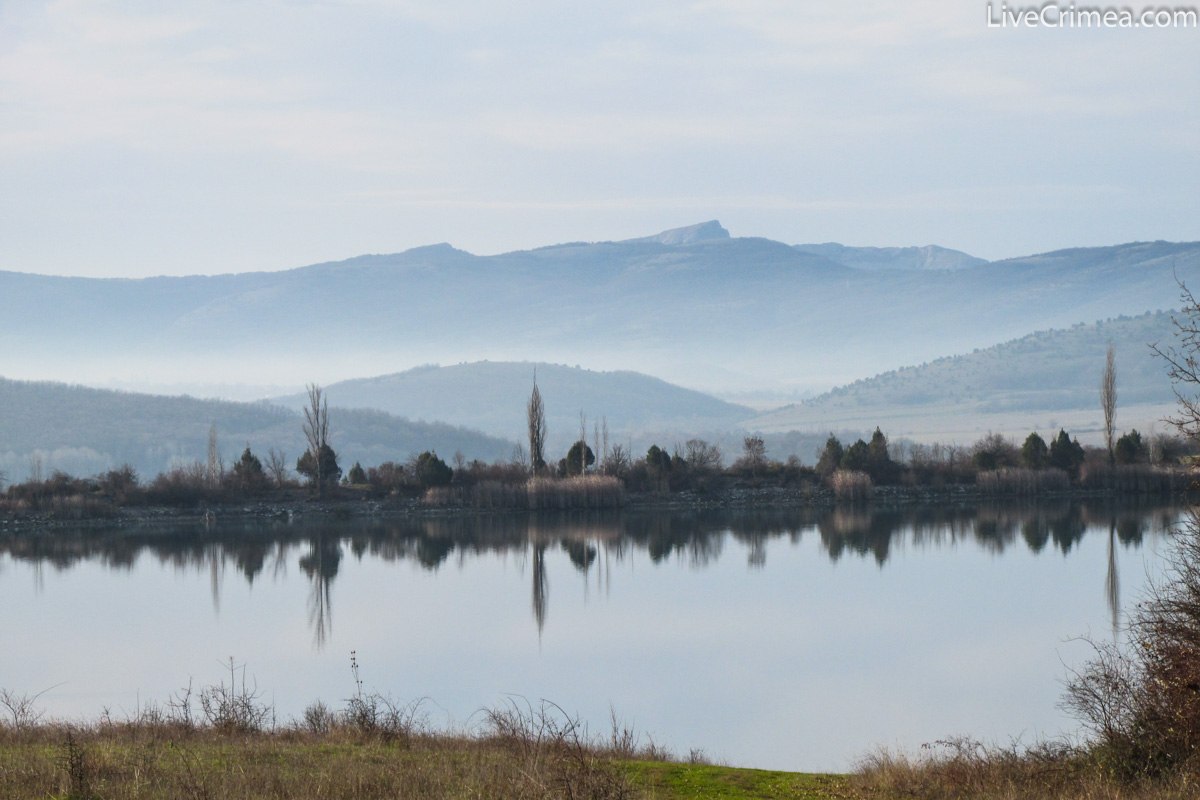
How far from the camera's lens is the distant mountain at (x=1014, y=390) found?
15825 centimetres

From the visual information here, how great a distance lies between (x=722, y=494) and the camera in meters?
48.2

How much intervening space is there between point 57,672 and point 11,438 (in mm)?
86620

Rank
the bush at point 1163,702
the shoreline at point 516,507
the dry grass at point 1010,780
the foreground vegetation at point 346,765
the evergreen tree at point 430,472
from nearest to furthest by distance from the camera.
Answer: the foreground vegetation at point 346,765
the dry grass at point 1010,780
the bush at point 1163,702
the shoreline at point 516,507
the evergreen tree at point 430,472

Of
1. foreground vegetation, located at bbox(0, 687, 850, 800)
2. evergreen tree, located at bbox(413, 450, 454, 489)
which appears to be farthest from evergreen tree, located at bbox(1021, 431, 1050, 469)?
foreground vegetation, located at bbox(0, 687, 850, 800)

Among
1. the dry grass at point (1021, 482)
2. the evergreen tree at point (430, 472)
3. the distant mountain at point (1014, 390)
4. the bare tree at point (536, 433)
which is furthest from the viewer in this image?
the distant mountain at point (1014, 390)

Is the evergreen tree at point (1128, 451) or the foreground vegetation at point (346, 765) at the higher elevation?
the evergreen tree at point (1128, 451)

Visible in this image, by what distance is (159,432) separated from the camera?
335 ft

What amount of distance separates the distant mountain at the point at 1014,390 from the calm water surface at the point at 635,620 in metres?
119

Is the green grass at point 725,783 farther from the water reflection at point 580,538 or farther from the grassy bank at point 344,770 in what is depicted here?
the water reflection at point 580,538

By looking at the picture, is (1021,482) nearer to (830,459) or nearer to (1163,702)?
(830,459)

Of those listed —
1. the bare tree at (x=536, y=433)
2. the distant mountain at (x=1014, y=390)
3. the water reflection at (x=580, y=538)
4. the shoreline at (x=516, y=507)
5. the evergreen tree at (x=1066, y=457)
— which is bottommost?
the water reflection at (x=580, y=538)

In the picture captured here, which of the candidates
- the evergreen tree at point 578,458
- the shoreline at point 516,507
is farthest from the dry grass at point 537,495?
the evergreen tree at point 578,458

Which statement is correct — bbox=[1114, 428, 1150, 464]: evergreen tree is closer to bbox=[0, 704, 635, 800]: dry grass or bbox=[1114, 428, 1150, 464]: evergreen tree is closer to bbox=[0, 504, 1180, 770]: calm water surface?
bbox=[0, 504, 1180, 770]: calm water surface

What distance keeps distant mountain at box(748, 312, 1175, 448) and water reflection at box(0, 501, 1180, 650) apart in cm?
10911
